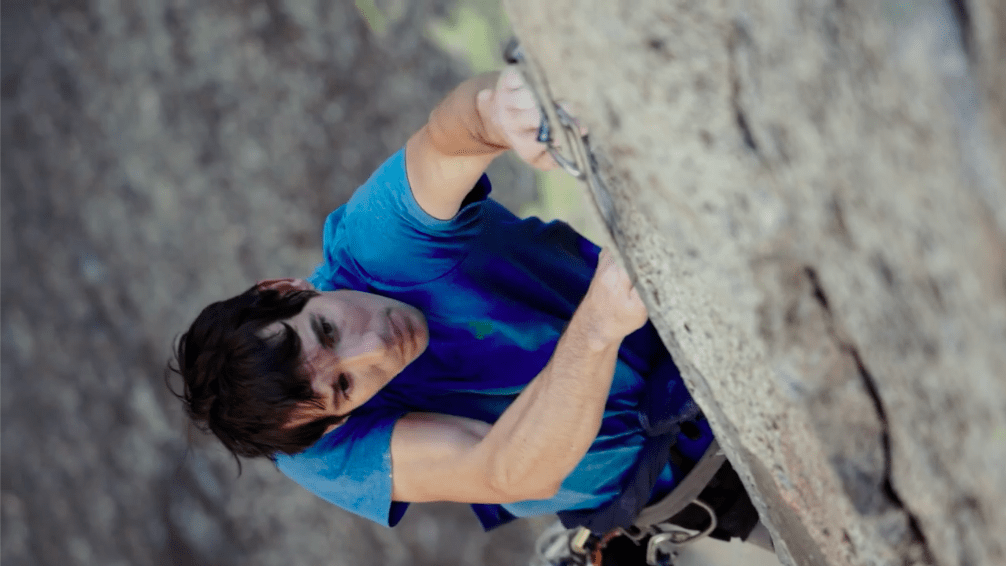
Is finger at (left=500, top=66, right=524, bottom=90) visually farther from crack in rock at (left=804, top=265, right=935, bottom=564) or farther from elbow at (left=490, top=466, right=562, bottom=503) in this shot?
elbow at (left=490, top=466, right=562, bottom=503)

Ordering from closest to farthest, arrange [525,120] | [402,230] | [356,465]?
[525,120] < [402,230] < [356,465]

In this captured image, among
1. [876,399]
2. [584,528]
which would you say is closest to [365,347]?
[584,528]

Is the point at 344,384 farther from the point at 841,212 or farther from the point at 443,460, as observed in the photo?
the point at 841,212

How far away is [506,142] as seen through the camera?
58 centimetres

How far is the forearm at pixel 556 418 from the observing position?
0.63m

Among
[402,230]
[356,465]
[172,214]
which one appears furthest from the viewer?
[172,214]

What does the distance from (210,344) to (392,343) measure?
0.22m

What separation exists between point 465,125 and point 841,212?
1.24 ft

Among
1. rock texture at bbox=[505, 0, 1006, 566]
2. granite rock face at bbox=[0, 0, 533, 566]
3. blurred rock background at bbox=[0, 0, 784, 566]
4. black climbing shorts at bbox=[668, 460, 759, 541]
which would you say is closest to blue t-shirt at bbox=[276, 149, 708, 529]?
black climbing shorts at bbox=[668, 460, 759, 541]

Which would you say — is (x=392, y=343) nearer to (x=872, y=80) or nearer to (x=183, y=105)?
(x=872, y=80)

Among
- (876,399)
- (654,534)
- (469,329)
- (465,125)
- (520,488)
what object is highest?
(465,125)

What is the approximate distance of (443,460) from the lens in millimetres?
784

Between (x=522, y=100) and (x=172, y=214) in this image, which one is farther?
(x=172, y=214)

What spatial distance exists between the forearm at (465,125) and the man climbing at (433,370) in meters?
0.01
